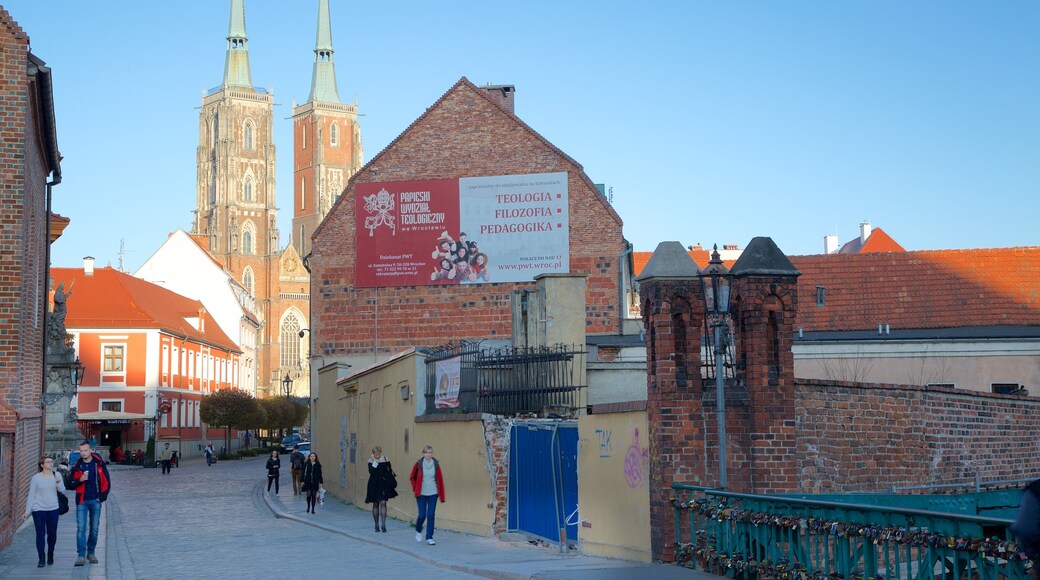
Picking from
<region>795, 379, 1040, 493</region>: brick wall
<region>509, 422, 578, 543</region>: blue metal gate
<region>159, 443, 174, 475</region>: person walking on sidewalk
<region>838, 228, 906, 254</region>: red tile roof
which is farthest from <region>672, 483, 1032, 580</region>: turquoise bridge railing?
<region>838, 228, 906, 254</region>: red tile roof

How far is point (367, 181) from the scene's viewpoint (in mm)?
37656

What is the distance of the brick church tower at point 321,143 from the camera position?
16212 centimetres

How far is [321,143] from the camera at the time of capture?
16250cm

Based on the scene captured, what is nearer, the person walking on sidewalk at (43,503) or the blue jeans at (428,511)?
the person walking on sidewalk at (43,503)

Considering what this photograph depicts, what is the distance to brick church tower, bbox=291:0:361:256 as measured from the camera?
162125mm

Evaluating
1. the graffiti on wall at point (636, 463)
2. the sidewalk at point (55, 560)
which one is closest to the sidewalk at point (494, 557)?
the graffiti on wall at point (636, 463)

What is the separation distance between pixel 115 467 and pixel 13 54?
43559mm

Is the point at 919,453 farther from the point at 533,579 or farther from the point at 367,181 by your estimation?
the point at 367,181

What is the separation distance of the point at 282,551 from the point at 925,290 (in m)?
25.0

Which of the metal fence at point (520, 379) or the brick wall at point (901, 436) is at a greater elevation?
the metal fence at point (520, 379)

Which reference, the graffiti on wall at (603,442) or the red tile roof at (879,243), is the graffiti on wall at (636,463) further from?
the red tile roof at (879,243)

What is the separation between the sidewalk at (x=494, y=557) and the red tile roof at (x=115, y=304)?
152ft

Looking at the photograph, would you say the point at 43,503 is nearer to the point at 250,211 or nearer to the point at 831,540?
the point at 831,540

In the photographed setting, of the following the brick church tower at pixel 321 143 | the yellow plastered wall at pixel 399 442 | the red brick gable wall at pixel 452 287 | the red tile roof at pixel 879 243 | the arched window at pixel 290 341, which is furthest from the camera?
the brick church tower at pixel 321 143
